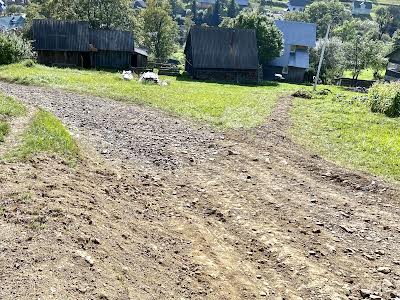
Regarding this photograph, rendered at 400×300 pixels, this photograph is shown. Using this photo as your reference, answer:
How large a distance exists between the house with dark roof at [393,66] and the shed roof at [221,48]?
23381 millimetres

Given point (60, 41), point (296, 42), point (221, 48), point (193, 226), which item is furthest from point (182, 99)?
point (296, 42)

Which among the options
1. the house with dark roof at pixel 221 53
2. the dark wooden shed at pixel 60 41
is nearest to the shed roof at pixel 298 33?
the house with dark roof at pixel 221 53

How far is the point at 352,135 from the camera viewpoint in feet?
58.6

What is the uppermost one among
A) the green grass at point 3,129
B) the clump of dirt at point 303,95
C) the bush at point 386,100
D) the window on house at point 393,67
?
the window on house at point 393,67

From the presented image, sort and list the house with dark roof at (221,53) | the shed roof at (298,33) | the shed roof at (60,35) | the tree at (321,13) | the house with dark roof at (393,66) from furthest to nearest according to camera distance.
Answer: the tree at (321,13)
the shed roof at (298,33)
the house with dark roof at (393,66)
the house with dark roof at (221,53)
the shed roof at (60,35)

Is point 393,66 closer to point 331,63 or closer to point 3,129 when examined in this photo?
point 331,63

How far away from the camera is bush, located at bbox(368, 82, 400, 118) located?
23.1 metres

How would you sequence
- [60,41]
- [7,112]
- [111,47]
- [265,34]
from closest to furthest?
[7,112] → [60,41] → [111,47] → [265,34]

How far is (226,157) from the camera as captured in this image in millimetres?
14195

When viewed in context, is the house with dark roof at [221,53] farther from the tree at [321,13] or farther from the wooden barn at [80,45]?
the tree at [321,13]

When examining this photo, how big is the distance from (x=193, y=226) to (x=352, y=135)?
11.1 m

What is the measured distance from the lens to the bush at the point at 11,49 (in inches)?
1332

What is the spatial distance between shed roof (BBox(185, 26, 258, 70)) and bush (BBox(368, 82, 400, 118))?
23.0 metres

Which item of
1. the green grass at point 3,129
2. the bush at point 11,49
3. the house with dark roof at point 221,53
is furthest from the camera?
the house with dark roof at point 221,53
